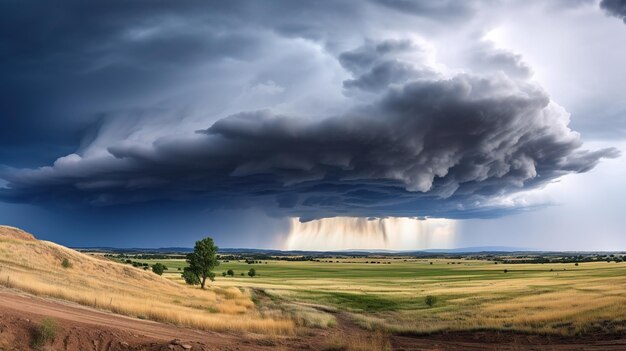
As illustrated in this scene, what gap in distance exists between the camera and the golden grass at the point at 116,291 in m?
30.2

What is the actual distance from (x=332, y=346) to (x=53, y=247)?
51.1 m

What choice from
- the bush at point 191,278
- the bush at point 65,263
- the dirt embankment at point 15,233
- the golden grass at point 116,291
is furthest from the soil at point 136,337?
the bush at point 191,278

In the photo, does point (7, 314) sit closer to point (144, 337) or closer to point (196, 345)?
point (144, 337)

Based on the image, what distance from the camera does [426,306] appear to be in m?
56.6

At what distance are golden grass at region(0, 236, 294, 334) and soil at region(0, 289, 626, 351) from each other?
2.59 meters

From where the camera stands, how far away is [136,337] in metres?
19.2

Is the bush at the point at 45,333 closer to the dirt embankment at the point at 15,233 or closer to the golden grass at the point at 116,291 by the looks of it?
the golden grass at the point at 116,291

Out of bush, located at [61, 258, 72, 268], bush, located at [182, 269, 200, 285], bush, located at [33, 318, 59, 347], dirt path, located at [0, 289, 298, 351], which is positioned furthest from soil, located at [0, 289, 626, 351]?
bush, located at [182, 269, 200, 285]

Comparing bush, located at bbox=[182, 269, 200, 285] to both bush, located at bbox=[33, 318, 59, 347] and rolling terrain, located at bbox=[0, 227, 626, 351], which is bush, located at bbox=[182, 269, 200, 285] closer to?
rolling terrain, located at bbox=[0, 227, 626, 351]

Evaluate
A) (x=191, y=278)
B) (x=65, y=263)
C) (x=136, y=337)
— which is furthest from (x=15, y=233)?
(x=136, y=337)

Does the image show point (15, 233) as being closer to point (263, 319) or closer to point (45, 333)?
point (263, 319)

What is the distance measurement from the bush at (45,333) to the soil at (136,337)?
14cm

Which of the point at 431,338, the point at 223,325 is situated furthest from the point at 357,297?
the point at 223,325

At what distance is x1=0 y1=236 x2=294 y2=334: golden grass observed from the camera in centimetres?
3022
